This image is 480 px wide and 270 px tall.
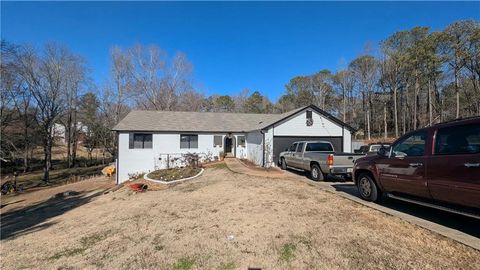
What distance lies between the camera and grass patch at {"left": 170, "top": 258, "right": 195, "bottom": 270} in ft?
13.6

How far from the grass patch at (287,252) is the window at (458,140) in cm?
333

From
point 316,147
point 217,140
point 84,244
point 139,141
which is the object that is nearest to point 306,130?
point 316,147

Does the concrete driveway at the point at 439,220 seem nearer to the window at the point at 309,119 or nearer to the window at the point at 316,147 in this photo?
the window at the point at 316,147

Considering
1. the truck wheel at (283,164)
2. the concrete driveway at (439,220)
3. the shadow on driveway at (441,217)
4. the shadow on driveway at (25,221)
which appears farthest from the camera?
the truck wheel at (283,164)

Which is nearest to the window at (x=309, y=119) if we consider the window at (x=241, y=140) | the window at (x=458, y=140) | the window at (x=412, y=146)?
the window at (x=241, y=140)

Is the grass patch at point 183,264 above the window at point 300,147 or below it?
below

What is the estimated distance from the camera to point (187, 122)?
931 inches

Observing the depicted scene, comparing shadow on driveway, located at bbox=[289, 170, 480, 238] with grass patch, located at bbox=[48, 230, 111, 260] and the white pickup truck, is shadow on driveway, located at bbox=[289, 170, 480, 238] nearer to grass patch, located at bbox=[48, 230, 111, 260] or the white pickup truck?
the white pickup truck

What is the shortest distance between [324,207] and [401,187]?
6.11 feet

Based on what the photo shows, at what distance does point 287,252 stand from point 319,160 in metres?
7.42

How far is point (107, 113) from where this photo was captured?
1527 inches

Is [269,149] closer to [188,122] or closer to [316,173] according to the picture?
[316,173]

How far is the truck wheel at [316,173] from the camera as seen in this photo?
1135 cm

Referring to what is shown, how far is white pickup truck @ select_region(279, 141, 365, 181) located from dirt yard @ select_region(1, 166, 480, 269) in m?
2.38
